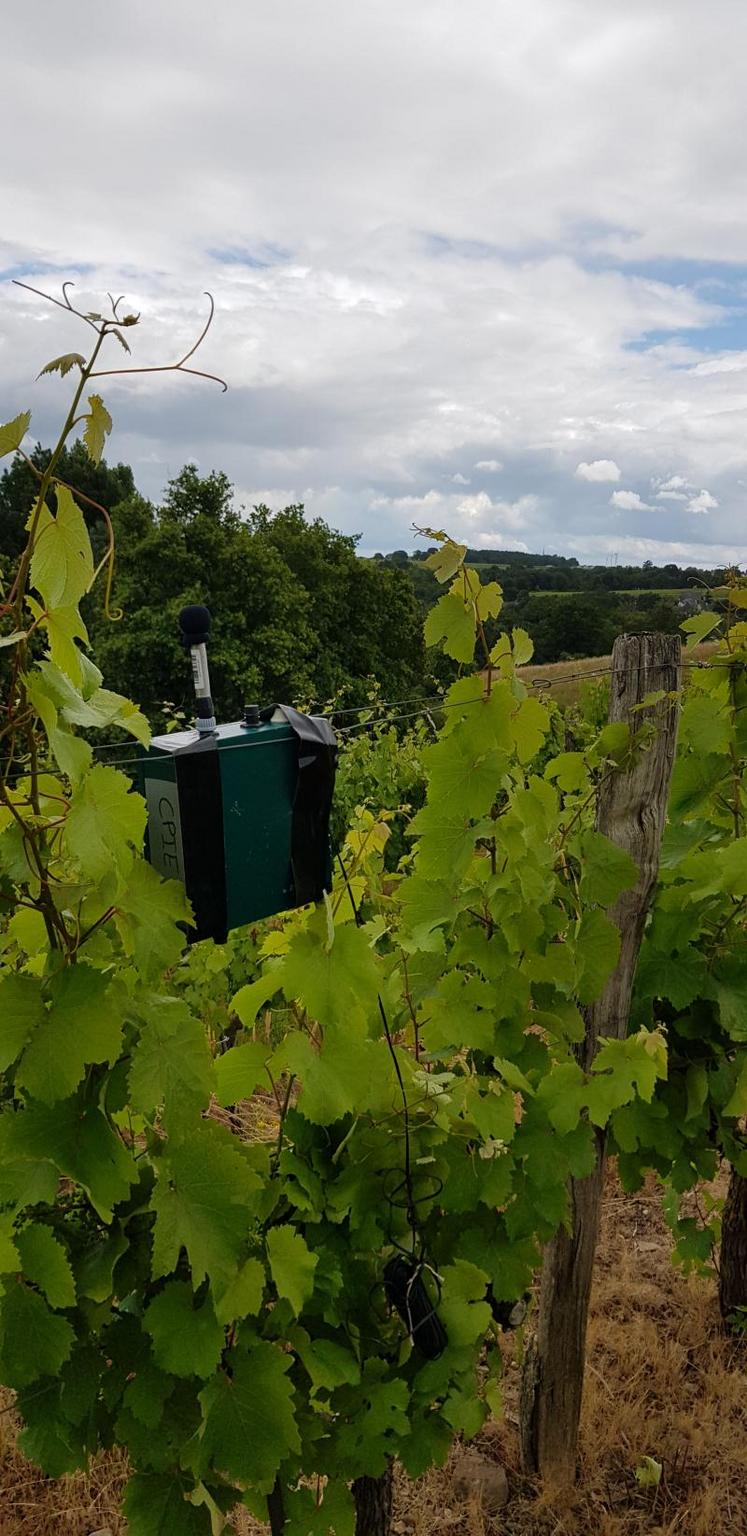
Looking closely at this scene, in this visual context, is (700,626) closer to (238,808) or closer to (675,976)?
(675,976)

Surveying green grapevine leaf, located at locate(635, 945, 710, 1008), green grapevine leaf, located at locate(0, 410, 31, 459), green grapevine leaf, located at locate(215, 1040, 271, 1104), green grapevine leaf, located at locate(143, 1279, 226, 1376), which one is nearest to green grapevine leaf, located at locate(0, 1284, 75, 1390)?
green grapevine leaf, located at locate(143, 1279, 226, 1376)

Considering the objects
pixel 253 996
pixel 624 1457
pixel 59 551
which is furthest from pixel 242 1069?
pixel 624 1457

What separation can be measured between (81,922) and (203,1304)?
553mm

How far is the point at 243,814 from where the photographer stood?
4.58 ft

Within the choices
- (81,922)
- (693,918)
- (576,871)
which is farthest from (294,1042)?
(693,918)

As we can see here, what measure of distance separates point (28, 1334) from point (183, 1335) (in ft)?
0.63

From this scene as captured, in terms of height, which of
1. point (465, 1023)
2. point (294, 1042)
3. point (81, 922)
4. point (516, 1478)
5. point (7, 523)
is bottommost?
point (516, 1478)

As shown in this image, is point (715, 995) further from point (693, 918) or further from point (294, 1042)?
point (294, 1042)

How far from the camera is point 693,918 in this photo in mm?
2082

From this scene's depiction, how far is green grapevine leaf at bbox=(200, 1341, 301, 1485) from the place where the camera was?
1201 mm

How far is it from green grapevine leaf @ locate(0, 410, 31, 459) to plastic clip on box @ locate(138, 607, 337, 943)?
48 centimetres

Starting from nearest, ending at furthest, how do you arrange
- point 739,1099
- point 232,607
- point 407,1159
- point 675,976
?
point 407,1159 → point 739,1099 → point 675,976 → point 232,607

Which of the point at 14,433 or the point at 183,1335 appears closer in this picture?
the point at 14,433

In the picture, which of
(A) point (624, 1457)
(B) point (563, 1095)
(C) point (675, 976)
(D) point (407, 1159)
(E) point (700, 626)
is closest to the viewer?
(D) point (407, 1159)
